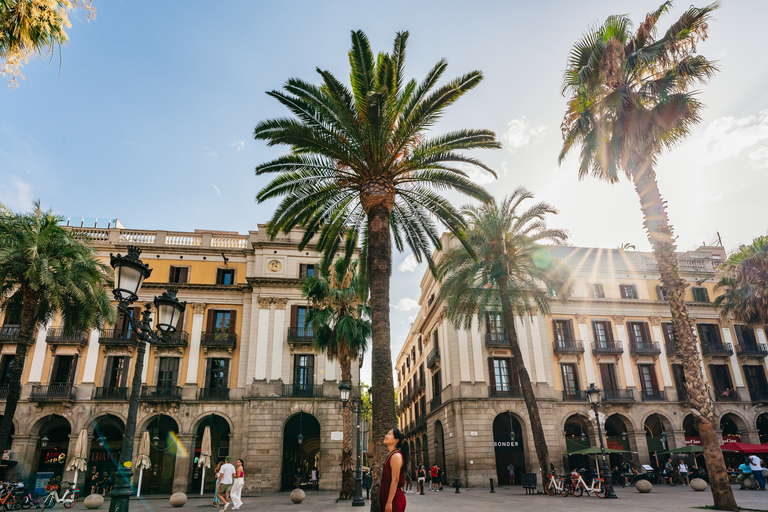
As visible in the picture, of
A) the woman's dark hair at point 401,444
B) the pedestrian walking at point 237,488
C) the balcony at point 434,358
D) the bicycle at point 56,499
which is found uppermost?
the balcony at point 434,358

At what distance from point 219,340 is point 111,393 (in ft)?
23.2

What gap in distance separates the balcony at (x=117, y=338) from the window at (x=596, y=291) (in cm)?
3275

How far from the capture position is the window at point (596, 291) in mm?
36375

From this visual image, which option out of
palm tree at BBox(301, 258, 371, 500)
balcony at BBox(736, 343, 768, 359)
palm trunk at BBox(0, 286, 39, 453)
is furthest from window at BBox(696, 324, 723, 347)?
palm trunk at BBox(0, 286, 39, 453)

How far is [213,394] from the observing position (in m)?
29.7

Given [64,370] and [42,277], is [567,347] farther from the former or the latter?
[64,370]

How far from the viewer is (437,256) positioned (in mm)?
38875

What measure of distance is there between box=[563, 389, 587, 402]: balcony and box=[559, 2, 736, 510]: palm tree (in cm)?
2029

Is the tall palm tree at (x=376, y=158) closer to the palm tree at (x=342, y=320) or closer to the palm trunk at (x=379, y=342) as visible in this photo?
the palm trunk at (x=379, y=342)

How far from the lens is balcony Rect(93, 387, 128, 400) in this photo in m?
28.9

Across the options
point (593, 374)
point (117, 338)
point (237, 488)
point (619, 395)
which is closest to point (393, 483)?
point (237, 488)

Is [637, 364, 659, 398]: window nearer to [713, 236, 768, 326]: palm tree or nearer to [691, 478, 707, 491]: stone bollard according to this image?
[713, 236, 768, 326]: palm tree

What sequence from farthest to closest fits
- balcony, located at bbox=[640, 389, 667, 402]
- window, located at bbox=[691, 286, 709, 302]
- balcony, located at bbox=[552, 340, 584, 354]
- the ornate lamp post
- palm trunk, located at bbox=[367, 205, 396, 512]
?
window, located at bbox=[691, 286, 709, 302]
balcony, located at bbox=[640, 389, 667, 402]
balcony, located at bbox=[552, 340, 584, 354]
palm trunk, located at bbox=[367, 205, 396, 512]
the ornate lamp post

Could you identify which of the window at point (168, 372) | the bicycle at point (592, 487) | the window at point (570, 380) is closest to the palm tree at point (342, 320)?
the bicycle at point (592, 487)
